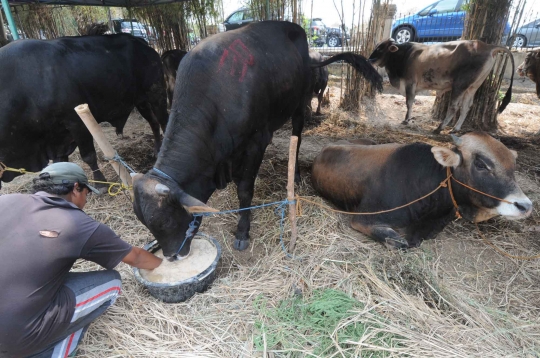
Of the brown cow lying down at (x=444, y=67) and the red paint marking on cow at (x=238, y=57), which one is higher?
→ the red paint marking on cow at (x=238, y=57)

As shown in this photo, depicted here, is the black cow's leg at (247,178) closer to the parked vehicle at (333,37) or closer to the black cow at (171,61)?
the black cow at (171,61)

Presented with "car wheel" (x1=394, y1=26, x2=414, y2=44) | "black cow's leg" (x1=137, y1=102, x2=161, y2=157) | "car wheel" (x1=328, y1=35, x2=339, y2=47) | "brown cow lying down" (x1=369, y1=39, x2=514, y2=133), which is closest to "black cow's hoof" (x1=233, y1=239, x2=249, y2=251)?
"black cow's leg" (x1=137, y1=102, x2=161, y2=157)

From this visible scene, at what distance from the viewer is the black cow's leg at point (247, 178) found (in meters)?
3.32

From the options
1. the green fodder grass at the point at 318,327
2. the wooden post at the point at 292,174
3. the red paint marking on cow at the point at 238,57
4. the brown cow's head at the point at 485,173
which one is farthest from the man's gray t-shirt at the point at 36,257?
the brown cow's head at the point at 485,173

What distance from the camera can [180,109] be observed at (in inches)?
111

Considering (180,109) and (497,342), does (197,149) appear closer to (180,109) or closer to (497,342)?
(180,109)

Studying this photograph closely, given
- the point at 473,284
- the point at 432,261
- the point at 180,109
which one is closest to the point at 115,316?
the point at 180,109

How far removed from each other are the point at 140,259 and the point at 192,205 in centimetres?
55

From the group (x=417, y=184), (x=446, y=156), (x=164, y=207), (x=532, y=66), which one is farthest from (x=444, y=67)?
(x=164, y=207)

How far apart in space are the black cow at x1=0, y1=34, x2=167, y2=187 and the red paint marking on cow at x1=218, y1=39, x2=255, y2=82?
2.32 metres

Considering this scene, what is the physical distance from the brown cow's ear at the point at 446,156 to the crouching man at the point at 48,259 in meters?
2.62

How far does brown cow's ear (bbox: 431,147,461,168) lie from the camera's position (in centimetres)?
277

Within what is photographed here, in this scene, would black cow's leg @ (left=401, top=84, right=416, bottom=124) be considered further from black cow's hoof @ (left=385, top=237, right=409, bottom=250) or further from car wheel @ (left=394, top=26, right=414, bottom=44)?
car wheel @ (left=394, top=26, right=414, bottom=44)

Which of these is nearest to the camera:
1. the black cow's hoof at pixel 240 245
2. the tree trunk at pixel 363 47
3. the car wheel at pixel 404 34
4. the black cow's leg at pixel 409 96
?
the black cow's hoof at pixel 240 245
